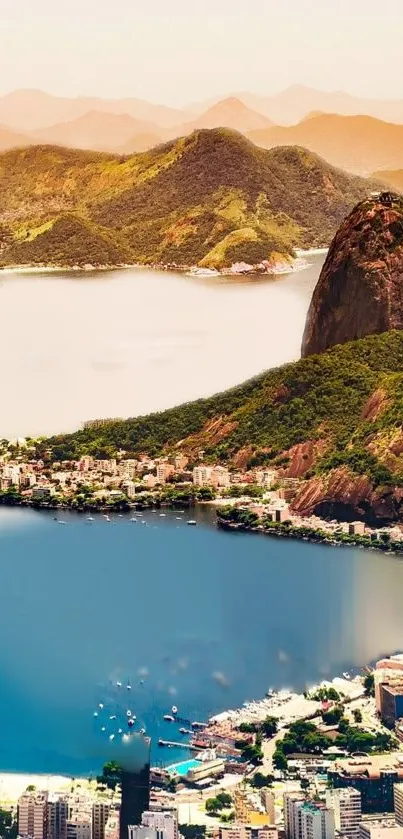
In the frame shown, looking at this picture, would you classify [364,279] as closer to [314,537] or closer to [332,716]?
[314,537]

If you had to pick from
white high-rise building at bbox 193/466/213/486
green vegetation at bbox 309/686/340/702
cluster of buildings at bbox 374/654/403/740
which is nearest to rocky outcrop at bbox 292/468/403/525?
white high-rise building at bbox 193/466/213/486

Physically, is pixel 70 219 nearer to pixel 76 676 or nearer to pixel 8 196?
Result: pixel 8 196

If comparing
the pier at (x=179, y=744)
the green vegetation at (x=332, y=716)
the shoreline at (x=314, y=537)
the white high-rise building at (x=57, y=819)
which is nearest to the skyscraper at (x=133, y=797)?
the white high-rise building at (x=57, y=819)

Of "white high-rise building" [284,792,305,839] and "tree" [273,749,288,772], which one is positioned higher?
"tree" [273,749,288,772]

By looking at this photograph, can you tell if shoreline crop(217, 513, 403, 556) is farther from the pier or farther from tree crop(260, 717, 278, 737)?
the pier

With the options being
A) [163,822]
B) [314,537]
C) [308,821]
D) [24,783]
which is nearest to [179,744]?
[24,783]

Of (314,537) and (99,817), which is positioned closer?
(99,817)
